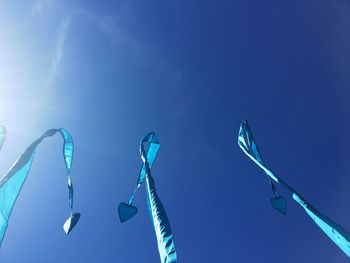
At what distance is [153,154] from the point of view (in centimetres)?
1179

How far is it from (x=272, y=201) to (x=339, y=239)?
10.4 feet

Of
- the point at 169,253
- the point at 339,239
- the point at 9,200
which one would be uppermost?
the point at 9,200

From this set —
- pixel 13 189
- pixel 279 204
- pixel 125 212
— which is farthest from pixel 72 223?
pixel 279 204

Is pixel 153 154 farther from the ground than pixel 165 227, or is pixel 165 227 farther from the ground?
pixel 153 154

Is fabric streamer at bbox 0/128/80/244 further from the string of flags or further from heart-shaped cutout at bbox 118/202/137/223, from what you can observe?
heart-shaped cutout at bbox 118/202/137/223

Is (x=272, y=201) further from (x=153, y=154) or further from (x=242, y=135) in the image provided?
(x=153, y=154)

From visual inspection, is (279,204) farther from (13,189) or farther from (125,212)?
(13,189)

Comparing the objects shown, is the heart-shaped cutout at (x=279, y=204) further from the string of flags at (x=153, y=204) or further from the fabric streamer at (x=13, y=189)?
the fabric streamer at (x=13, y=189)

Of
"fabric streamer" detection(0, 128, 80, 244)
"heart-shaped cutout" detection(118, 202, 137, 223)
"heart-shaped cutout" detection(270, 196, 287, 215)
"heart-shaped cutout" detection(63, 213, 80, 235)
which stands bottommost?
"heart-shaped cutout" detection(270, 196, 287, 215)

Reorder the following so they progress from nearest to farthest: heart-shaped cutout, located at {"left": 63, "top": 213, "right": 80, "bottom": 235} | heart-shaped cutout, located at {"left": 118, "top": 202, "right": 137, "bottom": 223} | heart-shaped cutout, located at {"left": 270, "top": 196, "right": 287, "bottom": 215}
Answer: heart-shaped cutout, located at {"left": 63, "top": 213, "right": 80, "bottom": 235} → heart-shaped cutout, located at {"left": 118, "top": 202, "right": 137, "bottom": 223} → heart-shaped cutout, located at {"left": 270, "top": 196, "right": 287, "bottom": 215}

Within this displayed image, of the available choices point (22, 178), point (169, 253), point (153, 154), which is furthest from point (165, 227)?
point (153, 154)

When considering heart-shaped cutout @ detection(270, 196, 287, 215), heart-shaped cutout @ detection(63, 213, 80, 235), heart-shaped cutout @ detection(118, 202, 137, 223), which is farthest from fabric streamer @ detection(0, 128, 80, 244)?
heart-shaped cutout @ detection(270, 196, 287, 215)

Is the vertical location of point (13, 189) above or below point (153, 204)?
above

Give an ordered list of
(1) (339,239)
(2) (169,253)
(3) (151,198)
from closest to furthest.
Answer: (2) (169,253) → (1) (339,239) → (3) (151,198)
